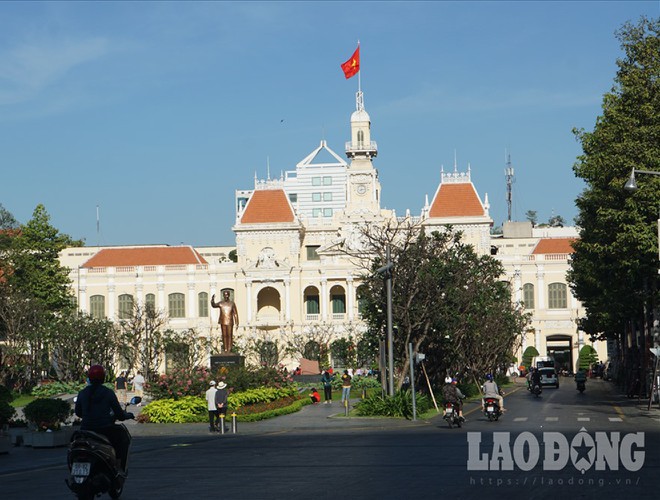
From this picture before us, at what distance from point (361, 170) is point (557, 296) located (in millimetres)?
21380

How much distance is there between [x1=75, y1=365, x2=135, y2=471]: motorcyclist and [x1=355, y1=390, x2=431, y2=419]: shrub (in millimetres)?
23102

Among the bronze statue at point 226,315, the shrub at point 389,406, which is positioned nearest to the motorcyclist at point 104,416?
the shrub at point 389,406

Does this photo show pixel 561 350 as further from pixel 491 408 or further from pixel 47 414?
pixel 47 414

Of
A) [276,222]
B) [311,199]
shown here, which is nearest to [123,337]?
[276,222]

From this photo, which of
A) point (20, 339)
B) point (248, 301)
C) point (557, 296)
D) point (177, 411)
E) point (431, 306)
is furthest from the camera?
point (557, 296)

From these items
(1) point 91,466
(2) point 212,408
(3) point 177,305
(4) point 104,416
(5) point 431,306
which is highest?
(3) point 177,305

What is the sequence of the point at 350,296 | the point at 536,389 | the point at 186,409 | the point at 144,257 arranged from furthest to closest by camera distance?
1. the point at 144,257
2. the point at 350,296
3. the point at 536,389
4. the point at 186,409

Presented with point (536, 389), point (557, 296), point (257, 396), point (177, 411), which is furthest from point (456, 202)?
point (177, 411)

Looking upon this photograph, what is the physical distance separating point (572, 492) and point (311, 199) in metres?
138

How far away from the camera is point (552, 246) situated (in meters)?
106

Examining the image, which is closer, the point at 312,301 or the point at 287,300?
the point at 287,300

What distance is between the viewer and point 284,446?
26359 millimetres

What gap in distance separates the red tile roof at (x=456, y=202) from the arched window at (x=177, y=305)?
24.2m

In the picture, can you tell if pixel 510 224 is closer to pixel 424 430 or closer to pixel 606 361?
pixel 606 361
